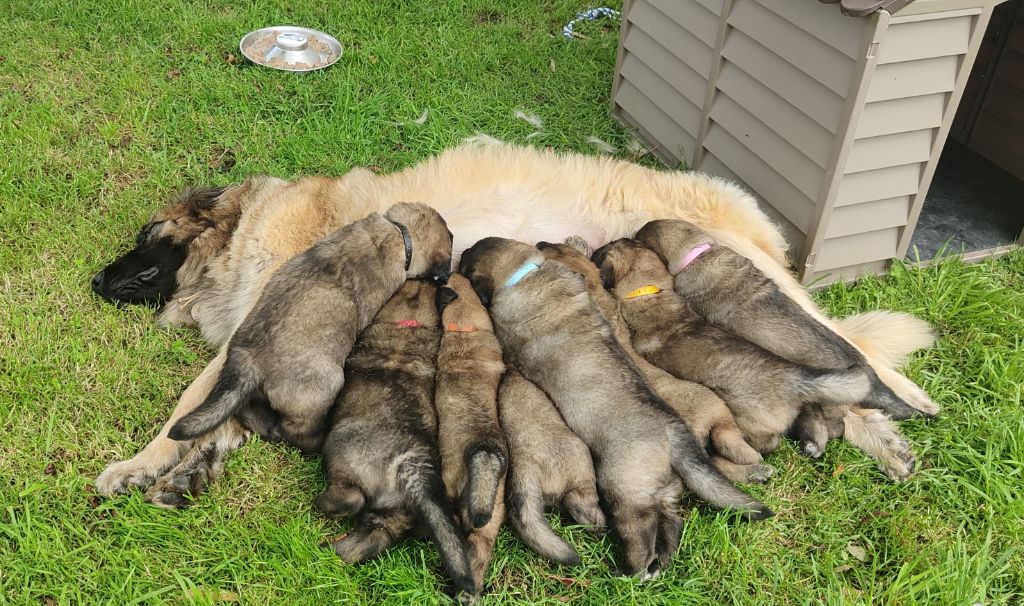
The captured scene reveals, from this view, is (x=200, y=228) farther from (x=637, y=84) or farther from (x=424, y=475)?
(x=637, y=84)

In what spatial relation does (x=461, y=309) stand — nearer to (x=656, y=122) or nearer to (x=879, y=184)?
(x=879, y=184)

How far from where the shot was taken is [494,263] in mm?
3734

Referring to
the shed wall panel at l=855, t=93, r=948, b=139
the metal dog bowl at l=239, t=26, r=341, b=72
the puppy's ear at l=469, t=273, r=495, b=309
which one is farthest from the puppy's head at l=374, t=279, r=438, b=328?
the metal dog bowl at l=239, t=26, r=341, b=72

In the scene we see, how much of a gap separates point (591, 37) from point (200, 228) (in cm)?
413

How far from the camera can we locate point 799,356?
3.47 metres

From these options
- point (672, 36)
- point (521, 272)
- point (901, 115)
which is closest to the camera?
point (521, 272)

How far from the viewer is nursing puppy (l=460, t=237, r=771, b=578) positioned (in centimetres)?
288

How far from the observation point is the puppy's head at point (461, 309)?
350cm

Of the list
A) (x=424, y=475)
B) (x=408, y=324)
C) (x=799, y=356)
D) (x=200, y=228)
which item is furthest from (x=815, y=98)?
(x=200, y=228)

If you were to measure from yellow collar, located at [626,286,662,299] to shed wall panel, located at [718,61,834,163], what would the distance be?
3.79 feet

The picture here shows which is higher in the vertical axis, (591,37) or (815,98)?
(815,98)

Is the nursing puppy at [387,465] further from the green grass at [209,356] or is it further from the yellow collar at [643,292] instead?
the yellow collar at [643,292]

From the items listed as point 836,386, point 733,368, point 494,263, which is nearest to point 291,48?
point 494,263

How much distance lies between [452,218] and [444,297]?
2.86 ft
